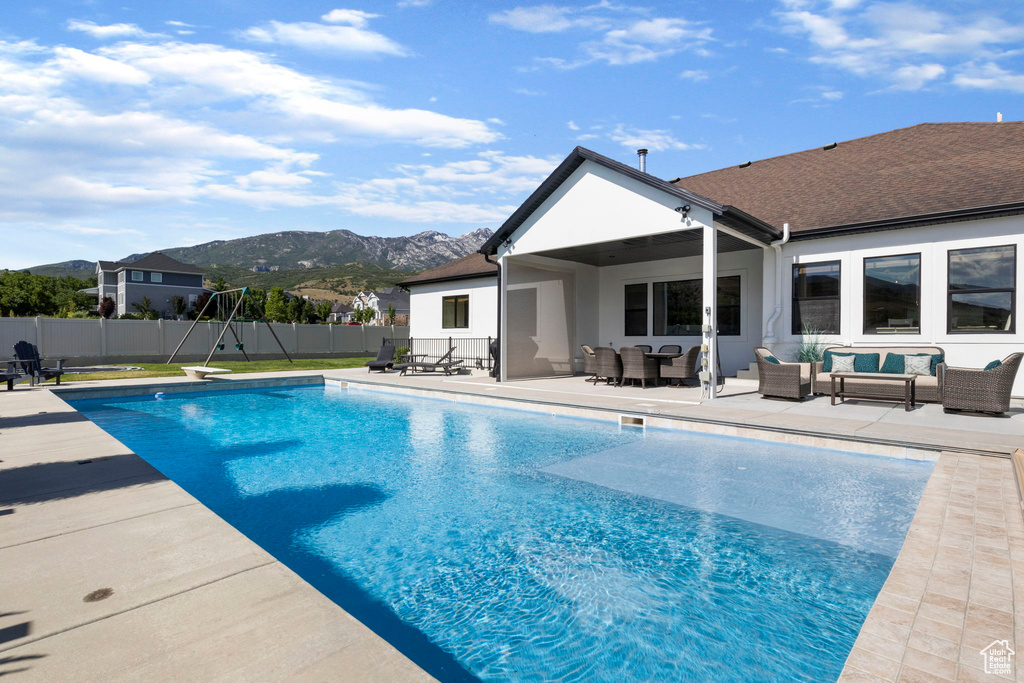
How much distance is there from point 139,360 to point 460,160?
55.7ft

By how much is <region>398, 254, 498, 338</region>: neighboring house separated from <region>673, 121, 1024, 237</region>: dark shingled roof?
7586 millimetres

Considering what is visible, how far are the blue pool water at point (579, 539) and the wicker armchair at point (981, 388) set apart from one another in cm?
320

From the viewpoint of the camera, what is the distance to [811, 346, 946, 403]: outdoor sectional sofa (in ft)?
28.8

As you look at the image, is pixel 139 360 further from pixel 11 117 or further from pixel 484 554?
pixel 484 554

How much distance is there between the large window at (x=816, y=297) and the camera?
11.1m

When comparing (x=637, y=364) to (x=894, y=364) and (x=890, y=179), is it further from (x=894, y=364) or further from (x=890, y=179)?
(x=890, y=179)

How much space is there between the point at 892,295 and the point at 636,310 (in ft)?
21.4

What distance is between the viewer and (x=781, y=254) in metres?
11.7

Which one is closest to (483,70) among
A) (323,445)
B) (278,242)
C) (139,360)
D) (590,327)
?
(590,327)

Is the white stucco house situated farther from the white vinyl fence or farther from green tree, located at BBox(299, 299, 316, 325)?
green tree, located at BBox(299, 299, 316, 325)

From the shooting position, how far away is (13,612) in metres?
2.12

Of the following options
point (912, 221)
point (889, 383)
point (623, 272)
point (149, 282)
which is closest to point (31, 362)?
point (623, 272)

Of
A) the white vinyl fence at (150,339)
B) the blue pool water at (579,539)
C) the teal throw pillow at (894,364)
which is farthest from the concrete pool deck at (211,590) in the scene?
the white vinyl fence at (150,339)

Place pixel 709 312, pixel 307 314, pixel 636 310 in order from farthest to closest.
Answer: pixel 307 314 < pixel 636 310 < pixel 709 312
